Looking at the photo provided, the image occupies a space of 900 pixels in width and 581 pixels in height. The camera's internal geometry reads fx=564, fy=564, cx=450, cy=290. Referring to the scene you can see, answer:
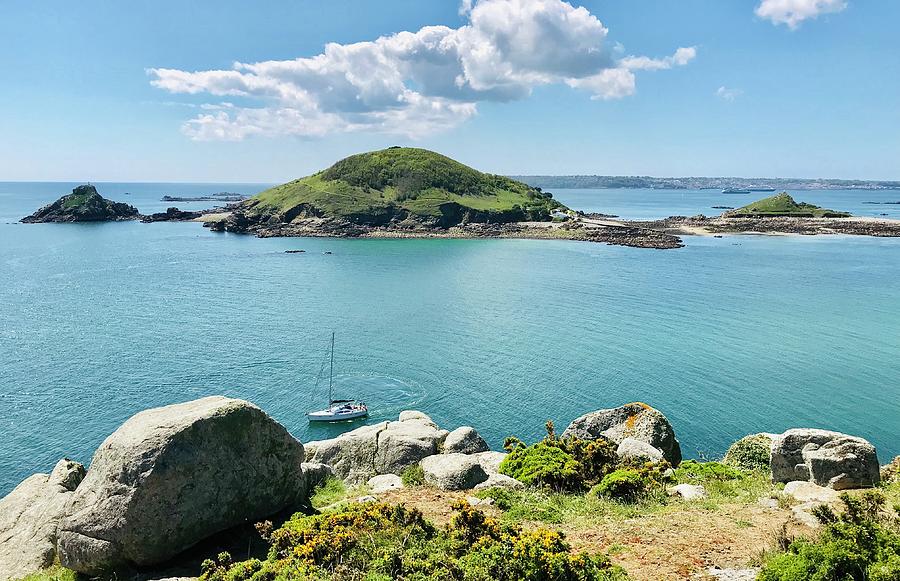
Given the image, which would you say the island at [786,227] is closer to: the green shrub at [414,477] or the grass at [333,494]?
the green shrub at [414,477]

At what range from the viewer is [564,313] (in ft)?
241

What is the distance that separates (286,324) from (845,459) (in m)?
60.1

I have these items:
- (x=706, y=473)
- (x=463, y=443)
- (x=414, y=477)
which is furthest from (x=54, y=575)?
(x=706, y=473)

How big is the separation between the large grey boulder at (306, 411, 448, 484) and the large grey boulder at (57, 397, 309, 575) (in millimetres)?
7450

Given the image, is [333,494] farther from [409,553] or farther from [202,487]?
[409,553]

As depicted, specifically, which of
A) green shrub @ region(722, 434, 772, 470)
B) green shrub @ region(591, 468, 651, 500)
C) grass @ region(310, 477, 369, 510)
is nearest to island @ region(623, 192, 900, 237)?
green shrub @ region(722, 434, 772, 470)

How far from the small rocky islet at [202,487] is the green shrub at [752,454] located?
480cm

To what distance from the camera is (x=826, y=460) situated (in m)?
18.0

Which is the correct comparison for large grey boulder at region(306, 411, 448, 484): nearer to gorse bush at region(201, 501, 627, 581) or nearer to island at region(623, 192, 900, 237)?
gorse bush at region(201, 501, 627, 581)

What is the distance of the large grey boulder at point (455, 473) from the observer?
18438 millimetres

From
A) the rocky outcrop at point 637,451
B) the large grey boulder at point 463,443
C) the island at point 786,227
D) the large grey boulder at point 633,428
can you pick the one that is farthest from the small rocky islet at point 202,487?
the island at point 786,227

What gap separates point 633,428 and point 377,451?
12114 millimetres

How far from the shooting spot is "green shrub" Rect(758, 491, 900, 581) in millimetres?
10125

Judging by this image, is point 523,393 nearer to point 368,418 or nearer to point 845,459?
point 368,418
